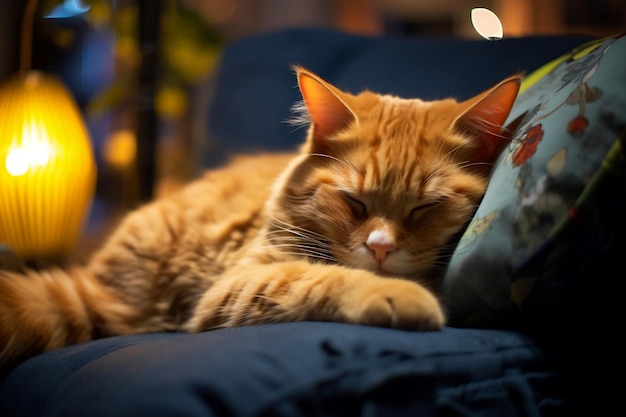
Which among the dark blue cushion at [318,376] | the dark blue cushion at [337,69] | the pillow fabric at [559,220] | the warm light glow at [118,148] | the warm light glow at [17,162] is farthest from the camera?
the warm light glow at [118,148]

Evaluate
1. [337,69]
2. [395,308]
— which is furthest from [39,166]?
[395,308]

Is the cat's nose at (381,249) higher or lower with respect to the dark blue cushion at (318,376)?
higher

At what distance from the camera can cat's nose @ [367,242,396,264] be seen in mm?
1125

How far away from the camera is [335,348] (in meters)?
0.81

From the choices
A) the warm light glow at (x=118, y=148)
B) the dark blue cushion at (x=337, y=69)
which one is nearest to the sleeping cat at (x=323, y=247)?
the dark blue cushion at (x=337, y=69)

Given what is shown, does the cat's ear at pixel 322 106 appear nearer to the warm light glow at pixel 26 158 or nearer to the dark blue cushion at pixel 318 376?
the dark blue cushion at pixel 318 376

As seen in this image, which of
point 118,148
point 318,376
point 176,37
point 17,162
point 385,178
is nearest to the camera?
point 318,376

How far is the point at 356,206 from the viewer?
1213 mm

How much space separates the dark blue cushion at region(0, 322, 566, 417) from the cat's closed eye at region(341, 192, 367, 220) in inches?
12.6

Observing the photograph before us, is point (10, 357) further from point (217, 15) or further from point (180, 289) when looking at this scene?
point (217, 15)

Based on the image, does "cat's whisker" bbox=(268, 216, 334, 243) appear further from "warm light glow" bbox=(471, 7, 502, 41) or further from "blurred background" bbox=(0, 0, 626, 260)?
"blurred background" bbox=(0, 0, 626, 260)

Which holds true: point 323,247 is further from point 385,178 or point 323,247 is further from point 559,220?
point 559,220

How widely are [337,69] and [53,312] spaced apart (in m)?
1.14

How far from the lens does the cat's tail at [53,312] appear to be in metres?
1.22
